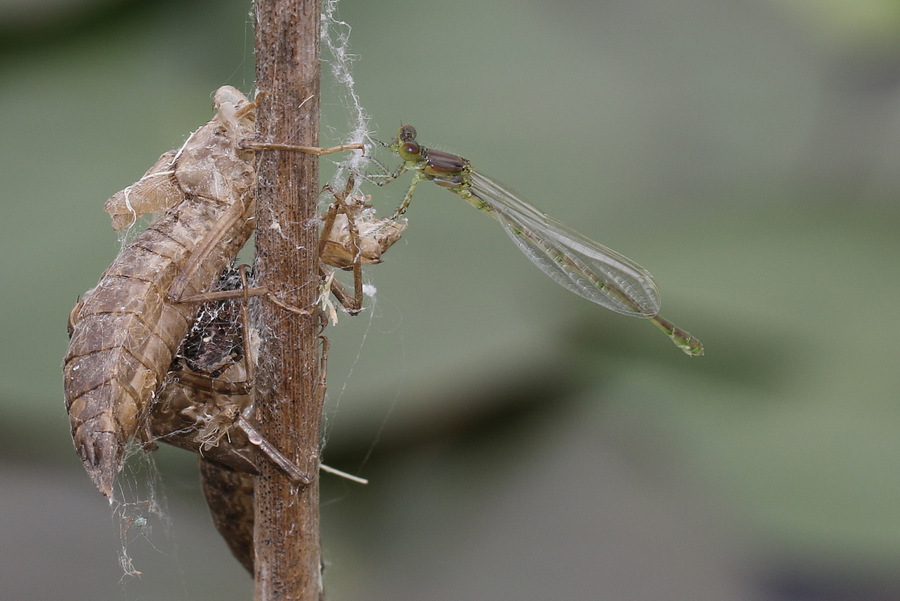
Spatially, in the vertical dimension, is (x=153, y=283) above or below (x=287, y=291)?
below

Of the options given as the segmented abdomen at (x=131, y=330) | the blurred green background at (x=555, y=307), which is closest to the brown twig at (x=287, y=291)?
the segmented abdomen at (x=131, y=330)

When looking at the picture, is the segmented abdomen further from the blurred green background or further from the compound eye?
the blurred green background

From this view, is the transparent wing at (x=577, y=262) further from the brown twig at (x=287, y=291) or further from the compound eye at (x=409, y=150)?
the brown twig at (x=287, y=291)

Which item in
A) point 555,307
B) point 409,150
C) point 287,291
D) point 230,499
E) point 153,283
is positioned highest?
point 409,150

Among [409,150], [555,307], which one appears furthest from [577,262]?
[409,150]

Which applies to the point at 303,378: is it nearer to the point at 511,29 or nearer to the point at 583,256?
the point at 583,256

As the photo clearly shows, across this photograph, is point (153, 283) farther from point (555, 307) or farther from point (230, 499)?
point (555, 307)
